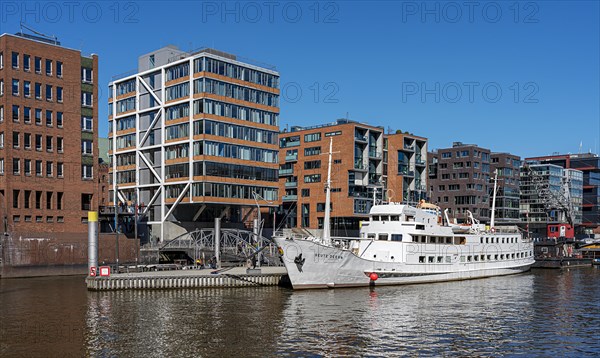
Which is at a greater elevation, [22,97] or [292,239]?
[22,97]

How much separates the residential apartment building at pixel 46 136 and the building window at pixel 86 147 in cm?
10

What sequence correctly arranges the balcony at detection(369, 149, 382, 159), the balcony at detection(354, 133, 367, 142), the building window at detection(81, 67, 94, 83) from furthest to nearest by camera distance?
the balcony at detection(369, 149, 382, 159)
the balcony at detection(354, 133, 367, 142)
the building window at detection(81, 67, 94, 83)

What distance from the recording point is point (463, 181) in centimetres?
16262

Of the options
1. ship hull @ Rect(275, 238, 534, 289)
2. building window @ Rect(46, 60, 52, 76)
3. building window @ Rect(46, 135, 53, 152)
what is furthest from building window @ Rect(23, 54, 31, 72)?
ship hull @ Rect(275, 238, 534, 289)

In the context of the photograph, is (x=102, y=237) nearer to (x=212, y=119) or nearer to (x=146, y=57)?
(x=212, y=119)

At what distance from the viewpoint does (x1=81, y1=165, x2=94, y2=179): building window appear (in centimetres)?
8888

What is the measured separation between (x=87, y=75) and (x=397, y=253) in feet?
171

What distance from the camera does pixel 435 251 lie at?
73.1 meters

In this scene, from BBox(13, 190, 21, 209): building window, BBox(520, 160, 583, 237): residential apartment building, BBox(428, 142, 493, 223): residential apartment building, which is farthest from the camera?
BBox(520, 160, 583, 237): residential apartment building

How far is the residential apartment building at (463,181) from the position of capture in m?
162

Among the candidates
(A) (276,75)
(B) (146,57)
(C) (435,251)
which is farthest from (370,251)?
(B) (146,57)

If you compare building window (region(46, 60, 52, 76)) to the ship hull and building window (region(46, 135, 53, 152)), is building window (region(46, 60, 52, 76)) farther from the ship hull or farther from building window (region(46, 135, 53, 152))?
the ship hull

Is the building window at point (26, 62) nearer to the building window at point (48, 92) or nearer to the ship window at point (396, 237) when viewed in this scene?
the building window at point (48, 92)

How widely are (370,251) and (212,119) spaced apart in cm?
4347
